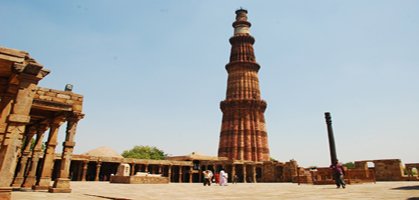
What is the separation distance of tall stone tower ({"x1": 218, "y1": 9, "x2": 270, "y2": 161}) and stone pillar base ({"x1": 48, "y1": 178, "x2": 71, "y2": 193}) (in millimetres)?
32370

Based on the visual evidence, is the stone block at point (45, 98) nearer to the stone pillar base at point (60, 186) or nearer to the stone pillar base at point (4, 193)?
the stone pillar base at point (60, 186)

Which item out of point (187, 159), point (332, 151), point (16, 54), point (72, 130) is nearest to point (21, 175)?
point (72, 130)

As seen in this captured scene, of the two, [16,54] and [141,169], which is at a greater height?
[16,54]

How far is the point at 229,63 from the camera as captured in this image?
47062 millimetres

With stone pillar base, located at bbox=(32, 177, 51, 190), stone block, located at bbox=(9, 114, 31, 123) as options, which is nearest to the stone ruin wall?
stone pillar base, located at bbox=(32, 177, 51, 190)

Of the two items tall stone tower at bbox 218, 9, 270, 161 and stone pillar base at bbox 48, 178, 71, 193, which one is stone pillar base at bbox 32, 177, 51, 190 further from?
tall stone tower at bbox 218, 9, 270, 161

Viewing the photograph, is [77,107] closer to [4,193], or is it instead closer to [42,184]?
[42,184]

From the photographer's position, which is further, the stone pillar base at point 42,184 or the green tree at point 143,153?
the green tree at point 143,153

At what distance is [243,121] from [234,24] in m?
18.9

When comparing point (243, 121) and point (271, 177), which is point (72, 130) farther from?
point (243, 121)

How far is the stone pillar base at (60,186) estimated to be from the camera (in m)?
9.59

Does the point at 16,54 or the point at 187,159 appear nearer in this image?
the point at 16,54

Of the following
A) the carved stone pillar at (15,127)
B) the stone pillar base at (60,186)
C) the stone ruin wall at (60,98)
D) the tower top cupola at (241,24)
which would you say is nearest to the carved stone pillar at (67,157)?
the stone pillar base at (60,186)

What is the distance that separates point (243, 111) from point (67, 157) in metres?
34.4
